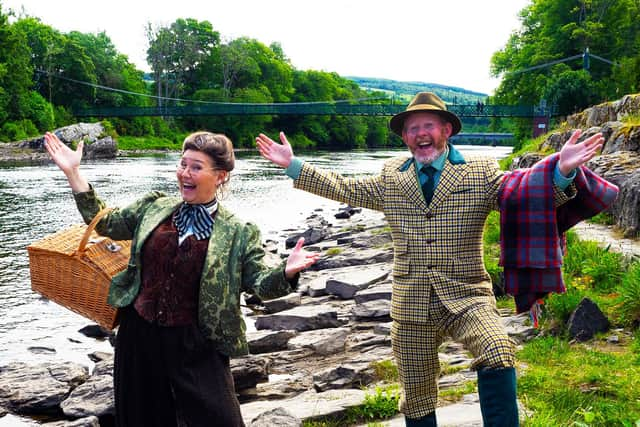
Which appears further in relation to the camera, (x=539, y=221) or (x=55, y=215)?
(x=55, y=215)

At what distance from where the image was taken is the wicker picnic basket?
344 cm

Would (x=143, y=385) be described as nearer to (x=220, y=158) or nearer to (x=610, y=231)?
(x=220, y=158)

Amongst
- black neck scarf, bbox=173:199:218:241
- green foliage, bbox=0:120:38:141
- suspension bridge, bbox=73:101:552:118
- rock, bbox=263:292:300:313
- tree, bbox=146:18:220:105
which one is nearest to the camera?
black neck scarf, bbox=173:199:218:241

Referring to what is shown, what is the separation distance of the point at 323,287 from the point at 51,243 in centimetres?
574

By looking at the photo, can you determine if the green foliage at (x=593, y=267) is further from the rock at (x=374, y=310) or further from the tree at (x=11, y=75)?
the tree at (x=11, y=75)

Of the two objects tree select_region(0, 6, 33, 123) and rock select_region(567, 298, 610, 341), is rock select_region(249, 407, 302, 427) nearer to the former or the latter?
rock select_region(567, 298, 610, 341)

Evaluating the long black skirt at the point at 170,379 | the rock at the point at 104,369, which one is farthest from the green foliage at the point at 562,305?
the rock at the point at 104,369

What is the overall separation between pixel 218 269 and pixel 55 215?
15785 millimetres

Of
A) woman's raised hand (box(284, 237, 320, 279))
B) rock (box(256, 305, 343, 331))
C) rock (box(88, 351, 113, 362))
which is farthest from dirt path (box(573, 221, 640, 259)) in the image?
rock (box(88, 351, 113, 362))

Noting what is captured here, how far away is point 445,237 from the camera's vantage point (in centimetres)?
331

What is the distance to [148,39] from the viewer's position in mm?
83000

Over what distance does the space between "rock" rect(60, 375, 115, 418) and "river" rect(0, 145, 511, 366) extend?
1.51m

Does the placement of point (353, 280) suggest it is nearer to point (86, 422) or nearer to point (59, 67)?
point (86, 422)

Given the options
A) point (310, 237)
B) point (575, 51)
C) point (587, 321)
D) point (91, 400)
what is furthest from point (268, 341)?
point (575, 51)
